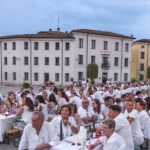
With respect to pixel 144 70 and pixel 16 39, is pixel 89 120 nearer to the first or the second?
pixel 16 39

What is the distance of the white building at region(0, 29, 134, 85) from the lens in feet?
Result: 106

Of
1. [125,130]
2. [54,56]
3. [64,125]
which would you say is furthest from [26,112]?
[54,56]

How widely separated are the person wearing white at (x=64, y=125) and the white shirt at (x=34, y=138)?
0.80 ft

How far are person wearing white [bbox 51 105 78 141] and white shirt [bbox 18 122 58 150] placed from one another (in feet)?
0.80

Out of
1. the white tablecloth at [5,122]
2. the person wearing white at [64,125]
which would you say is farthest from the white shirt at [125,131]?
the white tablecloth at [5,122]

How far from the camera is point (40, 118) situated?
3.32 metres

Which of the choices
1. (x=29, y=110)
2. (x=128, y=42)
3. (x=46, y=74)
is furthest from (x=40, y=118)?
(x=128, y=42)

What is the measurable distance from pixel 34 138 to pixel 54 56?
2961 cm

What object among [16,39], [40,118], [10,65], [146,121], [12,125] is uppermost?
[16,39]

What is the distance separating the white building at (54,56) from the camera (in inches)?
1270

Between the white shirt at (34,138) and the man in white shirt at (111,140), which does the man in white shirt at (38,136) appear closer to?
the white shirt at (34,138)

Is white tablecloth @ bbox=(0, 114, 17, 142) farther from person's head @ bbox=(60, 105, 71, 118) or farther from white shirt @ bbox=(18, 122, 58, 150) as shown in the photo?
person's head @ bbox=(60, 105, 71, 118)

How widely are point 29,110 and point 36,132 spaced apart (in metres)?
2.58

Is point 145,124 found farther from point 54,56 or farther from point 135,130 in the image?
point 54,56
